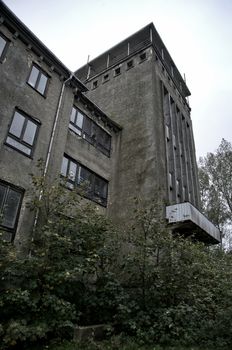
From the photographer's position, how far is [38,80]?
13.3 metres

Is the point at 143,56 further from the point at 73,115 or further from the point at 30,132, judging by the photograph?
the point at 30,132

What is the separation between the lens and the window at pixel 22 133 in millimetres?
10992

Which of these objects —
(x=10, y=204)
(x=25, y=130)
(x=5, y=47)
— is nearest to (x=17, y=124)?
(x=25, y=130)

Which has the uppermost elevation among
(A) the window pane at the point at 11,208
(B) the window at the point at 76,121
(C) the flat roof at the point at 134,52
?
(C) the flat roof at the point at 134,52

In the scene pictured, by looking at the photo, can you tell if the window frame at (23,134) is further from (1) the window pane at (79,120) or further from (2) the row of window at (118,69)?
(2) the row of window at (118,69)

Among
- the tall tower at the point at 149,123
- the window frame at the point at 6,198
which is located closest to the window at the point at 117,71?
the tall tower at the point at 149,123

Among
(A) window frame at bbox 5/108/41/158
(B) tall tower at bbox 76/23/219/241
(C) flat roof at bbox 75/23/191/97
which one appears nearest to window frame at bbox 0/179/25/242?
(A) window frame at bbox 5/108/41/158

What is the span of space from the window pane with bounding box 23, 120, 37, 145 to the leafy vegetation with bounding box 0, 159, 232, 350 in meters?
3.27

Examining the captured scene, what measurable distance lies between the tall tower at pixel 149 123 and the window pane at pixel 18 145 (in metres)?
6.28

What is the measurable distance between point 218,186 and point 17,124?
902 inches

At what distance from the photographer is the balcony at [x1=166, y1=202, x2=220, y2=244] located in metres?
13.9

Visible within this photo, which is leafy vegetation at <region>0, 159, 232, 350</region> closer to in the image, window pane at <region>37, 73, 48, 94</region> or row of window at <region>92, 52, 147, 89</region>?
window pane at <region>37, 73, 48, 94</region>

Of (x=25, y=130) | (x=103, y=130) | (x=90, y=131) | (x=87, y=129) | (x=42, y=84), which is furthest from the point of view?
(x=103, y=130)

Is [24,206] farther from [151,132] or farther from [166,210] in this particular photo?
[151,132]
